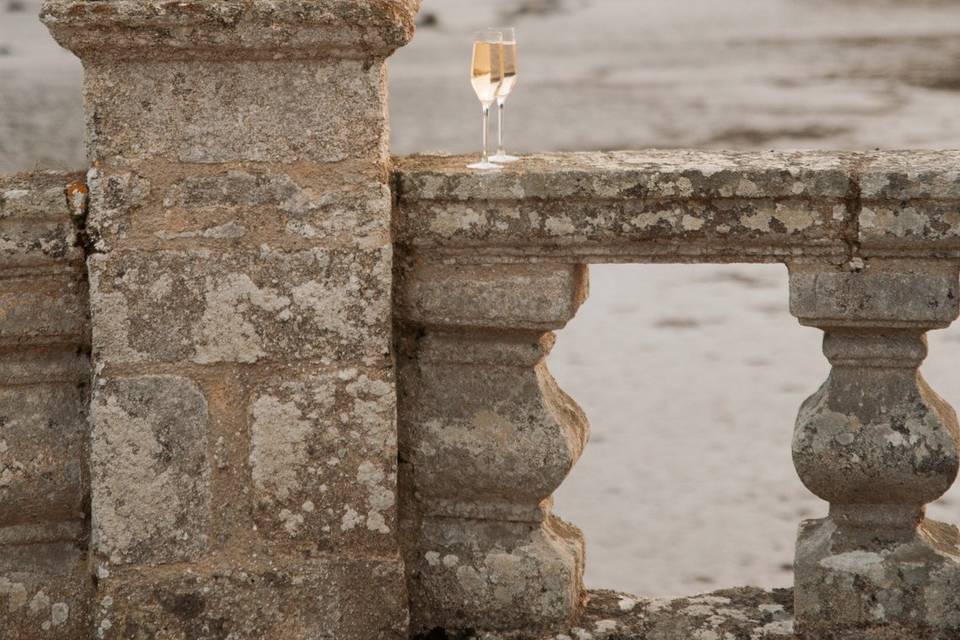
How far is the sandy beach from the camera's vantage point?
518 cm

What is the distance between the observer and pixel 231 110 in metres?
2.61

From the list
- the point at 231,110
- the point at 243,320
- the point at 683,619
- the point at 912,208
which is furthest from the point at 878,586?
the point at 231,110

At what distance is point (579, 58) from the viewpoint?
75.2 ft

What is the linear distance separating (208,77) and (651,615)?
1336 mm

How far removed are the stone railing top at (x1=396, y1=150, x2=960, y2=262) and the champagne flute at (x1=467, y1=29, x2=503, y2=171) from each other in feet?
0.39

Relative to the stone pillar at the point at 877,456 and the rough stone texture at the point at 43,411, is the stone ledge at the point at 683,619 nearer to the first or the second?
the stone pillar at the point at 877,456

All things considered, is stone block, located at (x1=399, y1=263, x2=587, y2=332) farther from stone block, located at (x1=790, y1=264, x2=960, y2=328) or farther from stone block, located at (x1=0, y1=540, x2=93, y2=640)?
stone block, located at (x1=0, y1=540, x2=93, y2=640)

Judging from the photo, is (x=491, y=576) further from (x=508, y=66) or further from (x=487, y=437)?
(x=508, y=66)

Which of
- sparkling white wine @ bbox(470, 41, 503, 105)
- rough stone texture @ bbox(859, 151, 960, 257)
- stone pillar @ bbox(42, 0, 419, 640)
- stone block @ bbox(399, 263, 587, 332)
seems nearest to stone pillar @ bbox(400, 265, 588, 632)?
stone block @ bbox(399, 263, 587, 332)

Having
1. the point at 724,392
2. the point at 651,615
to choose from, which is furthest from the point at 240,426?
the point at 724,392

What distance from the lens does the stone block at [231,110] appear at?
2603 mm

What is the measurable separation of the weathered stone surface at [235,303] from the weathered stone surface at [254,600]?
400 mm

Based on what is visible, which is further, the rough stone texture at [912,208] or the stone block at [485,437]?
the stone block at [485,437]

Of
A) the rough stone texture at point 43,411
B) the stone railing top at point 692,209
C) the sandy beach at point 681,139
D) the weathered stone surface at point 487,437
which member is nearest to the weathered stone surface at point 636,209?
the stone railing top at point 692,209
